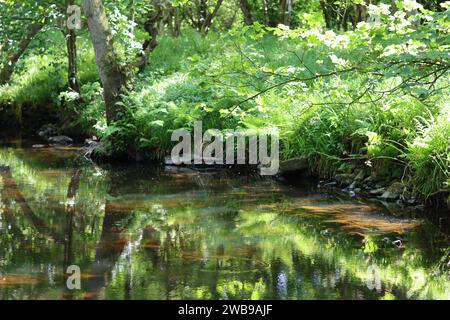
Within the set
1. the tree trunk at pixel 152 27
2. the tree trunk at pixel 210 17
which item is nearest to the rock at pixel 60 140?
the tree trunk at pixel 152 27

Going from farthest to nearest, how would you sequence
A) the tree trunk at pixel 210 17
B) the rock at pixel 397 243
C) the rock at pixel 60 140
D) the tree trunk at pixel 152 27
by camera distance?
the tree trunk at pixel 210 17, the tree trunk at pixel 152 27, the rock at pixel 60 140, the rock at pixel 397 243

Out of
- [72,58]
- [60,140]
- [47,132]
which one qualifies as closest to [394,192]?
[72,58]

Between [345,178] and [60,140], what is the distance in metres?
8.34

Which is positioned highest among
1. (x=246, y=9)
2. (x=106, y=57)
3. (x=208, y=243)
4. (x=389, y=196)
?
(x=246, y=9)

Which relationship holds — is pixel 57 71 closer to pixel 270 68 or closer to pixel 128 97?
pixel 128 97

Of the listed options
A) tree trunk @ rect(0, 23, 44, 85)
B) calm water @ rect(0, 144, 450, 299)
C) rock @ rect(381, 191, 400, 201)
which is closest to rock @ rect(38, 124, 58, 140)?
tree trunk @ rect(0, 23, 44, 85)

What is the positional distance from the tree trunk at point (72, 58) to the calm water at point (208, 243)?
5389 mm

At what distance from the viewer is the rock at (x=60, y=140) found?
51.6 ft

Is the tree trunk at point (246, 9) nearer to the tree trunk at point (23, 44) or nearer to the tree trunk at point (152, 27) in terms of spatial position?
the tree trunk at point (152, 27)

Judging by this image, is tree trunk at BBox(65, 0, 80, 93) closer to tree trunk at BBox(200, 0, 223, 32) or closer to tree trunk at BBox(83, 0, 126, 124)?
tree trunk at BBox(83, 0, 126, 124)

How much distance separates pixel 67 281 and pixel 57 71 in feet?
38.8

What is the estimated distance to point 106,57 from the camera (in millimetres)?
12531

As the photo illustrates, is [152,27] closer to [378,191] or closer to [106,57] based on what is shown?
[106,57]

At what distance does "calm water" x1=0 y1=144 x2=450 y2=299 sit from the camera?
559 cm
